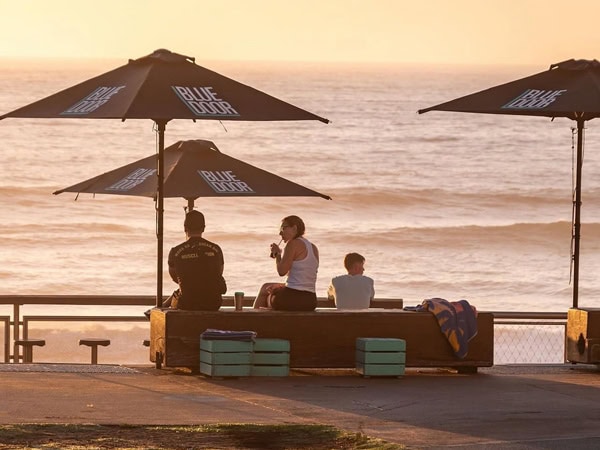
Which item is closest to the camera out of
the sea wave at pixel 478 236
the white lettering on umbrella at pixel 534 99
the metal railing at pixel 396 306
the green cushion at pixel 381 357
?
the green cushion at pixel 381 357

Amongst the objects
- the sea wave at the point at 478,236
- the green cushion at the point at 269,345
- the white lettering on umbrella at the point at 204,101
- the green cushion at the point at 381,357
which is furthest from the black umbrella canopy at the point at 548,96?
the sea wave at the point at 478,236

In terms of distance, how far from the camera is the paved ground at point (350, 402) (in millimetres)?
10367

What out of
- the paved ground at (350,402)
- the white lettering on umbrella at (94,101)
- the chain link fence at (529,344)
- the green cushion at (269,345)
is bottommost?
the chain link fence at (529,344)

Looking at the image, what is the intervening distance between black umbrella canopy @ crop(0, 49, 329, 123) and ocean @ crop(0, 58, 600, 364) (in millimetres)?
1957

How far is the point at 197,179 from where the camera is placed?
14.3m

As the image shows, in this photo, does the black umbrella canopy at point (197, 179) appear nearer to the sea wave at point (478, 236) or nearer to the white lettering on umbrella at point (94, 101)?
the white lettering on umbrella at point (94, 101)

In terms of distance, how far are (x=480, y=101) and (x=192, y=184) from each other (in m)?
2.74

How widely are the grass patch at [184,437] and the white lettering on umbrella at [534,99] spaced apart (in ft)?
14.5

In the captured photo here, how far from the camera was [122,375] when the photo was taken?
42.0ft

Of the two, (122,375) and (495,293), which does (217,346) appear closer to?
(122,375)

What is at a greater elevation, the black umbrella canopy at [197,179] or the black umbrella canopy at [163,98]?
the black umbrella canopy at [163,98]

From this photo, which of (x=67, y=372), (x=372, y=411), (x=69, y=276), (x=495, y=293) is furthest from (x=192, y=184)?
(x=69, y=276)

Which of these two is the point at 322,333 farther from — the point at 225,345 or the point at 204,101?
the point at 204,101

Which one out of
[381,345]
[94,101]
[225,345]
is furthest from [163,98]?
→ [381,345]
